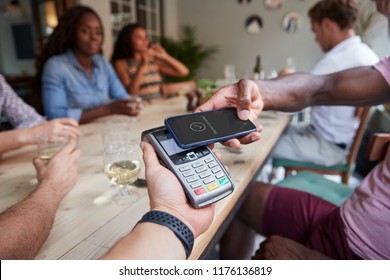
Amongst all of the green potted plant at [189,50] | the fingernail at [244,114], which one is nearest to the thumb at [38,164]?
the fingernail at [244,114]

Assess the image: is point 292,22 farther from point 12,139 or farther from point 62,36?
point 12,139

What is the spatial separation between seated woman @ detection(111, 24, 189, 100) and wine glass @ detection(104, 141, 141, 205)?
1.46 meters

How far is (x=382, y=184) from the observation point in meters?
0.65

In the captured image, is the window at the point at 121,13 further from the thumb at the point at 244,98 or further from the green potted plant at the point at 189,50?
the thumb at the point at 244,98

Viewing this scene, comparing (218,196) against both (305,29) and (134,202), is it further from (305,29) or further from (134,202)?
(305,29)

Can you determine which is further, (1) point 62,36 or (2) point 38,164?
(1) point 62,36

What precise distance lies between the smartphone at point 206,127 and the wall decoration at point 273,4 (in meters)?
3.89

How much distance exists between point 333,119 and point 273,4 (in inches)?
116

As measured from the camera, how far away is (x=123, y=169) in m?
0.61

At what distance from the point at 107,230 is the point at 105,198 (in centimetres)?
12

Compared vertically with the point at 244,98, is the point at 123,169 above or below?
below

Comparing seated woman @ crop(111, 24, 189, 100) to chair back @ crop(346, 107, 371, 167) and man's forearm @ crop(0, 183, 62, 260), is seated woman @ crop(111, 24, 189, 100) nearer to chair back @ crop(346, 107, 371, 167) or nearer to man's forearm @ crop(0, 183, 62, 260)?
chair back @ crop(346, 107, 371, 167)

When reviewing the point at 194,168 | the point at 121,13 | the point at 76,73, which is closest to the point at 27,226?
the point at 194,168
